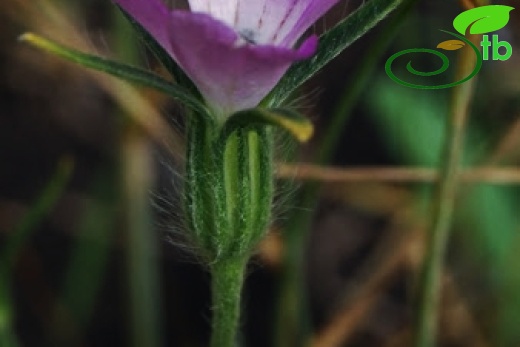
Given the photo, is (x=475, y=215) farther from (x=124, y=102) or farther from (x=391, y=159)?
(x=124, y=102)

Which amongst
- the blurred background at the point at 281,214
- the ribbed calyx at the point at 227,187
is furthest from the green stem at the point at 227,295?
the blurred background at the point at 281,214

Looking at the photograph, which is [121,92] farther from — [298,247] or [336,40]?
[336,40]

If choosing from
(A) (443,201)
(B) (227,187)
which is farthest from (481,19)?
(B) (227,187)

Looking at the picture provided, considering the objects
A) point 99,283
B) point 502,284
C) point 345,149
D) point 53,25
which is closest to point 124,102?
point 53,25

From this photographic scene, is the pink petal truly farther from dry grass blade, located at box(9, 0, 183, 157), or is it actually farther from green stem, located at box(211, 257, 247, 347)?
dry grass blade, located at box(9, 0, 183, 157)

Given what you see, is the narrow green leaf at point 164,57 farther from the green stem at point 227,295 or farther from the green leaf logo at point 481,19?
the green leaf logo at point 481,19

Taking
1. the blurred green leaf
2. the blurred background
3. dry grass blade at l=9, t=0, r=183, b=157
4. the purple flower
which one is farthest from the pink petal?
the blurred green leaf
